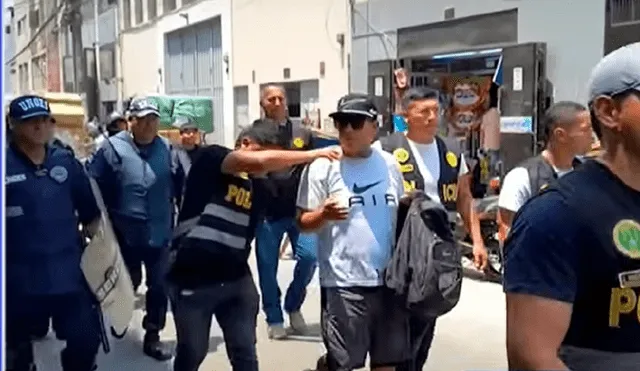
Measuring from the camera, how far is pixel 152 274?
564cm

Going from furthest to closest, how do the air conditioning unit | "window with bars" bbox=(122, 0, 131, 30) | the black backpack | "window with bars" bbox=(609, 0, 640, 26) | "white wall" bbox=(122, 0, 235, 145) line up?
1. "window with bars" bbox=(122, 0, 131, 30)
2. "white wall" bbox=(122, 0, 235, 145)
3. the air conditioning unit
4. "window with bars" bbox=(609, 0, 640, 26)
5. the black backpack

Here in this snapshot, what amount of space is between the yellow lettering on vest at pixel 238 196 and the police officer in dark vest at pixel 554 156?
4.14ft

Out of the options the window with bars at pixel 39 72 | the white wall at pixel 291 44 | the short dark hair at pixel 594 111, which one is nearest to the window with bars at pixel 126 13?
the window with bars at pixel 39 72

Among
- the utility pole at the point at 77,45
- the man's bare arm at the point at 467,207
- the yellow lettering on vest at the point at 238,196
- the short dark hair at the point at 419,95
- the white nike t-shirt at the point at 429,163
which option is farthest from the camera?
the utility pole at the point at 77,45

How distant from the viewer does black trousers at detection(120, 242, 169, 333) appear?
220 inches

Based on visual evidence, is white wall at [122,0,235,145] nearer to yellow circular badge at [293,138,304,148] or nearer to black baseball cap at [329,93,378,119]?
yellow circular badge at [293,138,304,148]

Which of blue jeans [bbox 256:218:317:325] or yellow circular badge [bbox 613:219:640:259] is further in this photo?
blue jeans [bbox 256:218:317:325]

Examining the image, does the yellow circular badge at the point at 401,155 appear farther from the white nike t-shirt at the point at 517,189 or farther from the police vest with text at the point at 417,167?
the white nike t-shirt at the point at 517,189

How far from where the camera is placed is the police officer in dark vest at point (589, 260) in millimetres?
1853

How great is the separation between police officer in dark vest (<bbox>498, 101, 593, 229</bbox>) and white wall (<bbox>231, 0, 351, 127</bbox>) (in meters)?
10.6

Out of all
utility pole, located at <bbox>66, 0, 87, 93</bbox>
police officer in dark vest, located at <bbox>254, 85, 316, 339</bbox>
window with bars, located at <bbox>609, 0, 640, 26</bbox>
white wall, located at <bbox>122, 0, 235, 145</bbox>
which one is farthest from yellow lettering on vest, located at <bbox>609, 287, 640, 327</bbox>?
utility pole, located at <bbox>66, 0, 87, 93</bbox>

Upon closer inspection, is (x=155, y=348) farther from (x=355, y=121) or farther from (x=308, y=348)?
(x=355, y=121)

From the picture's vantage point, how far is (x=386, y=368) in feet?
12.5

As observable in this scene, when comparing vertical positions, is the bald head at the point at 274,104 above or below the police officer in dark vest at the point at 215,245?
above
